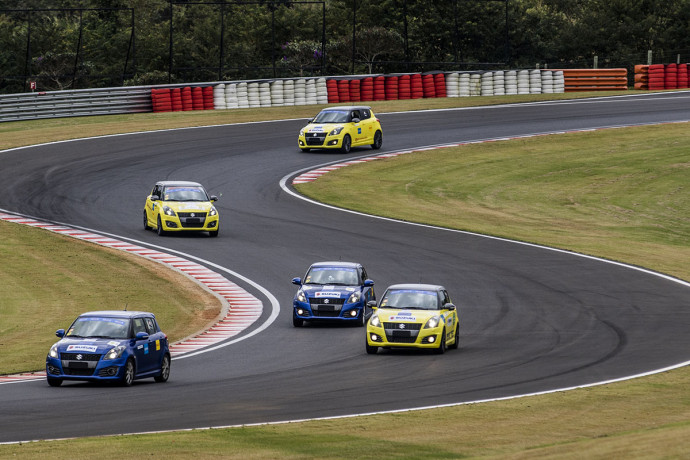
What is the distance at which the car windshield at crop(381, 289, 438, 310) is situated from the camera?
23406 millimetres

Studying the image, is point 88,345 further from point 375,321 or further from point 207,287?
point 207,287

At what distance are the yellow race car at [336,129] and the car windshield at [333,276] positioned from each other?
82.9 feet

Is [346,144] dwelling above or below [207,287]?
above

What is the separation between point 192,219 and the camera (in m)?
37.3

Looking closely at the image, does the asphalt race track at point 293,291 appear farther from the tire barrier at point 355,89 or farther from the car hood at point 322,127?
the tire barrier at point 355,89

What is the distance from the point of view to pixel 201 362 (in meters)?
21.9

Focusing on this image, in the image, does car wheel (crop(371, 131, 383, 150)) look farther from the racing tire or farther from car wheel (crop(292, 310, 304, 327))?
the racing tire

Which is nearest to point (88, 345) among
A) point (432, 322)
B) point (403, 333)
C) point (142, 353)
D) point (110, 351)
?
point (110, 351)

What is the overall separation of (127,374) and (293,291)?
37.6ft

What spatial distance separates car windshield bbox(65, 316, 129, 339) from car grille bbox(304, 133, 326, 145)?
108 ft

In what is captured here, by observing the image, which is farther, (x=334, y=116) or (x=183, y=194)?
(x=334, y=116)

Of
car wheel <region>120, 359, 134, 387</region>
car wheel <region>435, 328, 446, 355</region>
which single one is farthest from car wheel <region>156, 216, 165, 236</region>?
car wheel <region>120, 359, 134, 387</region>

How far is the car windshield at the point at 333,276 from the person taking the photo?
27.0 m

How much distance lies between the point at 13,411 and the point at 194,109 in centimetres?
4675
